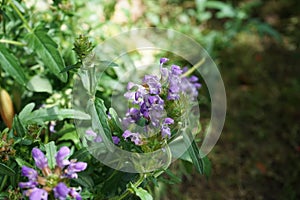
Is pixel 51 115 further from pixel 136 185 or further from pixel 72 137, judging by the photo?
pixel 136 185

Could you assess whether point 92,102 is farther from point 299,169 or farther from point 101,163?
point 299,169

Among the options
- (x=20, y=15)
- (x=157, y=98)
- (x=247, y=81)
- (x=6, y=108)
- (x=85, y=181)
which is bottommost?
(x=247, y=81)

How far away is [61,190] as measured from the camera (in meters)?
0.98

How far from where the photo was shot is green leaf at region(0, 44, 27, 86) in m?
1.43

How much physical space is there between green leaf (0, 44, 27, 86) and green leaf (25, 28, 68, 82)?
0.23ft

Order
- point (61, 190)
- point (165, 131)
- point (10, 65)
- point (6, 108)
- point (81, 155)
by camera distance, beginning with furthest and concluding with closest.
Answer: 1. point (6, 108)
2. point (10, 65)
3. point (81, 155)
4. point (165, 131)
5. point (61, 190)

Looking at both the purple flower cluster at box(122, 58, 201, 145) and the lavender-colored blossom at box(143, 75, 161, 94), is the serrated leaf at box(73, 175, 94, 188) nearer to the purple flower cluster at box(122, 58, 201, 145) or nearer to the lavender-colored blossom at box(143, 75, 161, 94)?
the purple flower cluster at box(122, 58, 201, 145)

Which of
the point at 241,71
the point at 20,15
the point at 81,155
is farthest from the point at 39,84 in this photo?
the point at 241,71

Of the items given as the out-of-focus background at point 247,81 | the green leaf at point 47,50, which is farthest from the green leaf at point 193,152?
the out-of-focus background at point 247,81

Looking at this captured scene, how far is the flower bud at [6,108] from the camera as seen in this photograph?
153 cm

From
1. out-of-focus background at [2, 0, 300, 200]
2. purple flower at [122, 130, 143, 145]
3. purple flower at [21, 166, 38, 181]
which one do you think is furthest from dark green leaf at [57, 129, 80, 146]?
purple flower at [21, 166, 38, 181]

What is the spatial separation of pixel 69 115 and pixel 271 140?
1.18m

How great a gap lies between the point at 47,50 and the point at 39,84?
0.53 feet

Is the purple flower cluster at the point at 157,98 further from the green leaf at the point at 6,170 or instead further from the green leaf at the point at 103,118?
the green leaf at the point at 6,170
